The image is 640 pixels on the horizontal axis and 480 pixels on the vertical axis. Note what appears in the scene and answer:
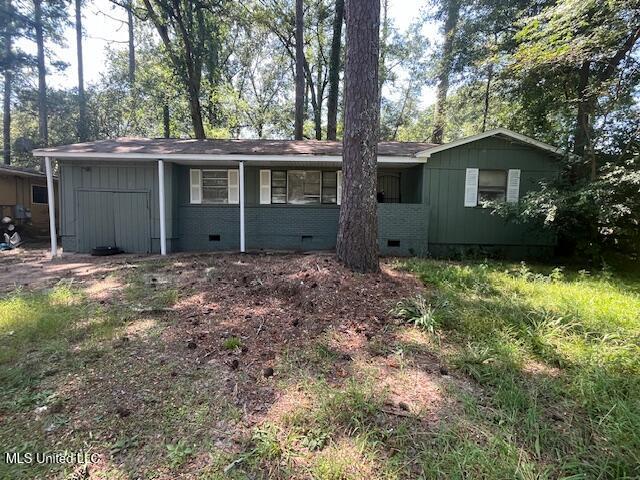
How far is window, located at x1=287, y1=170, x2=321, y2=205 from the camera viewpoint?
9859 mm

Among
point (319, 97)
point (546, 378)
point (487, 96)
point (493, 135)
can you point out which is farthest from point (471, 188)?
point (319, 97)

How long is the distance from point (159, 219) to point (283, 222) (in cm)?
334

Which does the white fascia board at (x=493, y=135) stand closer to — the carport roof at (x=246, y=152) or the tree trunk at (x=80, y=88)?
the carport roof at (x=246, y=152)

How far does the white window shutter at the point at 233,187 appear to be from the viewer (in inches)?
384

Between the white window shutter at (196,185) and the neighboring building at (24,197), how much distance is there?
25.5 ft

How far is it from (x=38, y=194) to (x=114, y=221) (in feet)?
27.5

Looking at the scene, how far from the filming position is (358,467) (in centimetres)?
175

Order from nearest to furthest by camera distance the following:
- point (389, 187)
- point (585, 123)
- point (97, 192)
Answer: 1. point (585, 123)
2. point (97, 192)
3. point (389, 187)

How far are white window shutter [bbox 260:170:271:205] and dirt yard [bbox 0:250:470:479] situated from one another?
5.37m

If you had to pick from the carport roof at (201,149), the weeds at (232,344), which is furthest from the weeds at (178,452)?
the carport roof at (201,149)

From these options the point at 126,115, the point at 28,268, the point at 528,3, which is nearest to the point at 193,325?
the point at 28,268

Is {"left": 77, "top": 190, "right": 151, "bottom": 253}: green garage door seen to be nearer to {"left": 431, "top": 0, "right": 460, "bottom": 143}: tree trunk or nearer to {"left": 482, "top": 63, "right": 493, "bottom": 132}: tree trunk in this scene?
{"left": 482, "top": 63, "right": 493, "bottom": 132}: tree trunk

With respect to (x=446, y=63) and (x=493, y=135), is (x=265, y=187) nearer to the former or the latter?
(x=493, y=135)

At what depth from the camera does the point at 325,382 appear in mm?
2521
